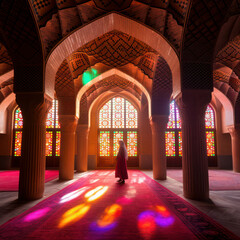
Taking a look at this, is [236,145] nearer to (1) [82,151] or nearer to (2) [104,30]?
(1) [82,151]

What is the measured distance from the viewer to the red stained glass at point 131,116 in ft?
50.1

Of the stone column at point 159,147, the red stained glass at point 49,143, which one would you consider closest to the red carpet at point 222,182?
the stone column at point 159,147

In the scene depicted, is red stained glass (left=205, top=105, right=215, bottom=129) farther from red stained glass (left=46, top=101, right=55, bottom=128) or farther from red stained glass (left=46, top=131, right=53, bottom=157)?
red stained glass (left=46, top=131, right=53, bottom=157)

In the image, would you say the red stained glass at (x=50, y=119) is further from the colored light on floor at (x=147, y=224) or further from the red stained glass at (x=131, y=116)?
the colored light on floor at (x=147, y=224)

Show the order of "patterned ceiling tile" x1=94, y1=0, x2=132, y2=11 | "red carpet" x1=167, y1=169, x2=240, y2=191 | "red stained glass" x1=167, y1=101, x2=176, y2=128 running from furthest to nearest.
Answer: "red stained glass" x1=167, y1=101, x2=176, y2=128 → "red carpet" x1=167, y1=169, x2=240, y2=191 → "patterned ceiling tile" x1=94, y1=0, x2=132, y2=11

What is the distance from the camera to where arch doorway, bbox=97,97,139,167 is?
14.9 metres

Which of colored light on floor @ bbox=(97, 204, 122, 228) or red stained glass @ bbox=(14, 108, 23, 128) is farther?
red stained glass @ bbox=(14, 108, 23, 128)

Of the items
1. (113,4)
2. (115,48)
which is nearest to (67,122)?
(115,48)

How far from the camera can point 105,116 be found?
15.3 metres

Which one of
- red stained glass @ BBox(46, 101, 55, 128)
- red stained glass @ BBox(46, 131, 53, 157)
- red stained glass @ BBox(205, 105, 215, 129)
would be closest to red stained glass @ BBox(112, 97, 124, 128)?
red stained glass @ BBox(46, 101, 55, 128)

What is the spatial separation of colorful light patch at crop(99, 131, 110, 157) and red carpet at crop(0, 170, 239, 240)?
9.71 meters

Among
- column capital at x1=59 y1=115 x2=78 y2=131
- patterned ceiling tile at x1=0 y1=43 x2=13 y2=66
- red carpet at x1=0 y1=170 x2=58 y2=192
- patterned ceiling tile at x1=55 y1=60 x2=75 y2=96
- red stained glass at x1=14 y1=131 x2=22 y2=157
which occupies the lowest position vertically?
red carpet at x1=0 y1=170 x2=58 y2=192

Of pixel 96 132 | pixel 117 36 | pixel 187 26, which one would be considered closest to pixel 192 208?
pixel 187 26

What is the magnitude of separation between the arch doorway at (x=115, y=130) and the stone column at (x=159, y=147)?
19.0 feet
